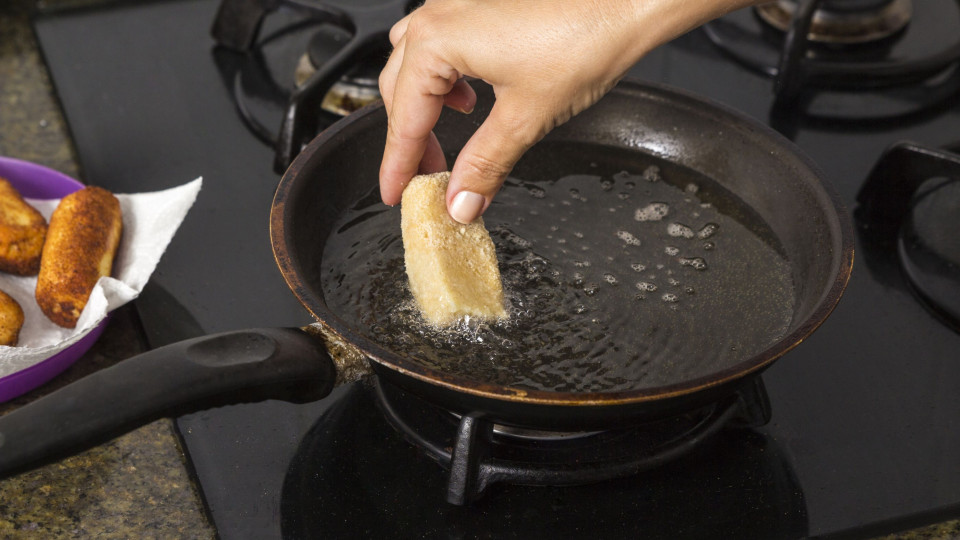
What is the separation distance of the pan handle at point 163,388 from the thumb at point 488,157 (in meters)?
0.19

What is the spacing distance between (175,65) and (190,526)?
0.85 m

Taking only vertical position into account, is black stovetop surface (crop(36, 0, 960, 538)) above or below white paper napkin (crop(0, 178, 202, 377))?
below

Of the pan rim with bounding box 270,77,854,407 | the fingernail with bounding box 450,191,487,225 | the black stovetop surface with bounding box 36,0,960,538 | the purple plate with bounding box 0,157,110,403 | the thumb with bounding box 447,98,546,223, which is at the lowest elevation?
the black stovetop surface with bounding box 36,0,960,538

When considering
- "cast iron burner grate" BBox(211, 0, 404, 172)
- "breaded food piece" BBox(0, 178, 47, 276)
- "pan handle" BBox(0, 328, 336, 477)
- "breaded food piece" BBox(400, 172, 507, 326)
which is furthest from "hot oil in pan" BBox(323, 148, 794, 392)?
"breaded food piece" BBox(0, 178, 47, 276)

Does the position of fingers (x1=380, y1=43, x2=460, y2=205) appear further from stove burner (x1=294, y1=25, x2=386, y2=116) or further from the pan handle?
stove burner (x1=294, y1=25, x2=386, y2=116)

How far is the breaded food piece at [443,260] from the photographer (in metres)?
0.86

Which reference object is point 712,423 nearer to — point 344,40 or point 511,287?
point 511,287

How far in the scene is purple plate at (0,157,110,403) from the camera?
0.88 m

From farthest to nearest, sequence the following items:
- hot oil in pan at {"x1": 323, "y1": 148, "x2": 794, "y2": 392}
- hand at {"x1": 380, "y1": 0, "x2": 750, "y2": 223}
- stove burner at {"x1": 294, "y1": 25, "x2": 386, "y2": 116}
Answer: stove burner at {"x1": 294, "y1": 25, "x2": 386, "y2": 116} < hot oil in pan at {"x1": 323, "y1": 148, "x2": 794, "y2": 392} < hand at {"x1": 380, "y1": 0, "x2": 750, "y2": 223}

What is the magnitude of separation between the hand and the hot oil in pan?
13cm

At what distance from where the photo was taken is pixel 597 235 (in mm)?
1010

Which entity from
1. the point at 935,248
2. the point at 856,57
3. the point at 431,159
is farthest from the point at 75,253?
the point at 856,57

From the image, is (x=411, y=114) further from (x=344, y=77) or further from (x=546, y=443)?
(x=344, y=77)

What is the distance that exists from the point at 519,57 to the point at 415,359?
28cm
